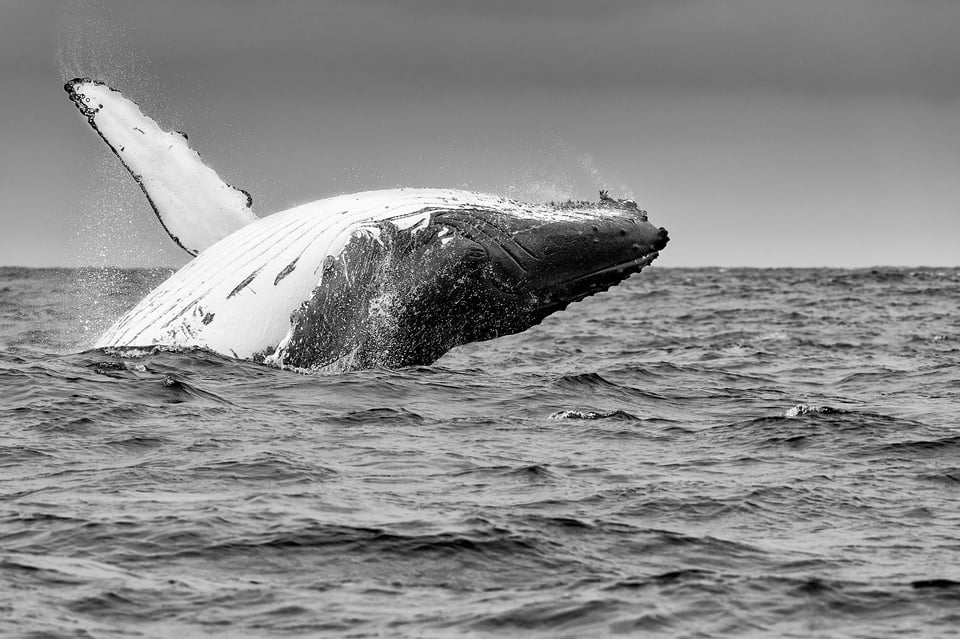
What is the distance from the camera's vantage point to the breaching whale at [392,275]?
11383 mm

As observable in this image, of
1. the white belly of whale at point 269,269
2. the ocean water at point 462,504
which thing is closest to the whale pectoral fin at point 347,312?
the white belly of whale at point 269,269

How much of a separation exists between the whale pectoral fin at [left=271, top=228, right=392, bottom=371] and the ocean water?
0.28 meters

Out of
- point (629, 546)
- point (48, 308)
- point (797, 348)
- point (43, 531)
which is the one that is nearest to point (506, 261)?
point (629, 546)

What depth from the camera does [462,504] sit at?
816 centimetres

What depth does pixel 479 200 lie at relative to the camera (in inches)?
474

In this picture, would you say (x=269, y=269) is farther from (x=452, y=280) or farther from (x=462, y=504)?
(x=462, y=504)

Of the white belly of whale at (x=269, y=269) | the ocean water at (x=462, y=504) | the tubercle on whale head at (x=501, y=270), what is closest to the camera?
the ocean water at (x=462, y=504)

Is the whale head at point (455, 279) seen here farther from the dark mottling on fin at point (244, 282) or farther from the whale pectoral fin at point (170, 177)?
the whale pectoral fin at point (170, 177)

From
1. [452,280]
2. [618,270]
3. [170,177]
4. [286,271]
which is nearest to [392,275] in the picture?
[452,280]

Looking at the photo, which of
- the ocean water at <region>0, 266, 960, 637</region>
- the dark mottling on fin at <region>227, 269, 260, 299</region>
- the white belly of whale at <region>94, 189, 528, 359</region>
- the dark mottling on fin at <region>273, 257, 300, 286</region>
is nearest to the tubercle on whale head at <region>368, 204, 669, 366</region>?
the white belly of whale at <region>94, 189, 528, 359</region>

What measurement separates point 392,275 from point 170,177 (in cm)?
324

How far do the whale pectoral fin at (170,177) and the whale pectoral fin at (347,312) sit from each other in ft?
6.35

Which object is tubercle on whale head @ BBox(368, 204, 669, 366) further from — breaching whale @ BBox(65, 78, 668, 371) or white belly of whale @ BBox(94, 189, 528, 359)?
white belly of whale @ BBox(94, 189, 528, 359)

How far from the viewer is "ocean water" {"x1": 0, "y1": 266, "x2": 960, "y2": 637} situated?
625 cm
